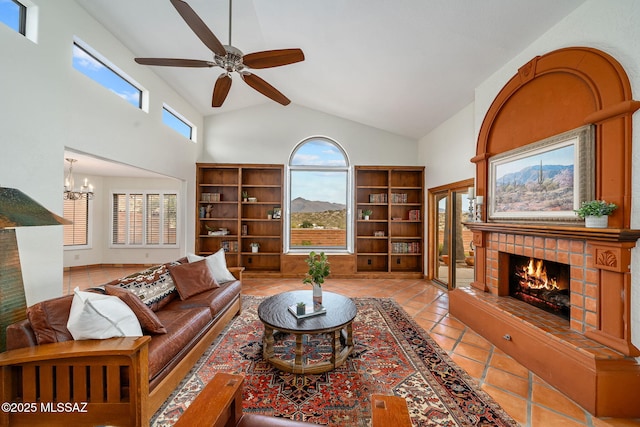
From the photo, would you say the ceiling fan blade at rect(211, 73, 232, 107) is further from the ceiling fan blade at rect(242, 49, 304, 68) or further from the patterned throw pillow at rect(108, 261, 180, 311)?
the patterned throw pillow at rect(108, 261, 180, 311)

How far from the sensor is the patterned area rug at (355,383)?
1.70 meters

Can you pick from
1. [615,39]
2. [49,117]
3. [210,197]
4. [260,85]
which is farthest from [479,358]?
[210,197]

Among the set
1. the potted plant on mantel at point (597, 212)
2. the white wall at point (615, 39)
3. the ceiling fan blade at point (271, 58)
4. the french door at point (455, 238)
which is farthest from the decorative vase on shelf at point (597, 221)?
the ceiling fan blade at point (271, 58)

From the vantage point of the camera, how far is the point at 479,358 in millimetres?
2365

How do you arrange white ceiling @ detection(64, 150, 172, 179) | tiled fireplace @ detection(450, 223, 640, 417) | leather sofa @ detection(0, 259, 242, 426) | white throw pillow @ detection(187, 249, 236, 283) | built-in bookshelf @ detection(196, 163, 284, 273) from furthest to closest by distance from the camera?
built-in bookshelf @ detection(196, 163, 284, 273)
white ceiling @ detection(64, 150, 172, 179)
white throw pillow @ detection(187, 249, 236, 283)
tiled fireplace @ detection(450, 223, 640, 417)
leather sofa @ detection(0, 259, 242, 426)

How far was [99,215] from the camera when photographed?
6.23 metres

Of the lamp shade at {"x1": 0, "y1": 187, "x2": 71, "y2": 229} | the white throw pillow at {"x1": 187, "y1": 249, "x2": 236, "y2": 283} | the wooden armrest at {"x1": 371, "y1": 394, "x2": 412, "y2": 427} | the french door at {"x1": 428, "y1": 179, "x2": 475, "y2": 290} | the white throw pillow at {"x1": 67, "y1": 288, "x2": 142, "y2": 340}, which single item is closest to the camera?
the wooden armrest at {"x1": 371, "y1": 394, "x2": 412, "y2": 427}

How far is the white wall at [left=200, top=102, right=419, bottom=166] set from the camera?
5.40 m

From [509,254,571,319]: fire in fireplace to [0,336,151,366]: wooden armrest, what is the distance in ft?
11.7

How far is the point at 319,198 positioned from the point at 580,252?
13.9 feet

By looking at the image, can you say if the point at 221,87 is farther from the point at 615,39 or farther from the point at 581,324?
the point at 581,324

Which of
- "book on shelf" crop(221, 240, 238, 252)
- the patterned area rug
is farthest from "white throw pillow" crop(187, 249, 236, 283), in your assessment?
"book on shelf" crop(221, 240, 238, 252)

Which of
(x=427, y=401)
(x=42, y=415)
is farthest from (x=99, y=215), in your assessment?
(x=427, y=401)

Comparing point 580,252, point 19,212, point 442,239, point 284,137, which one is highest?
point 284,137
